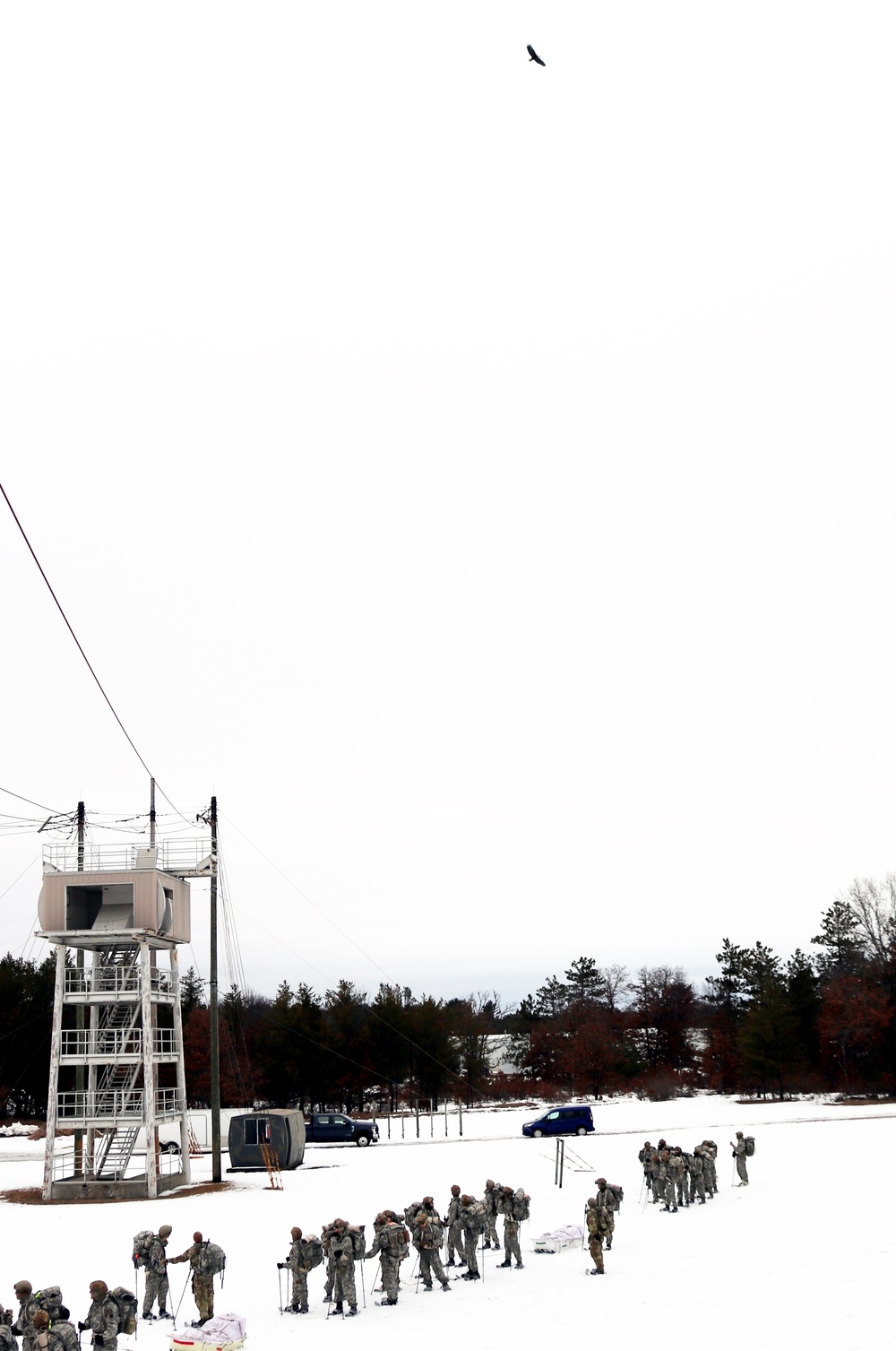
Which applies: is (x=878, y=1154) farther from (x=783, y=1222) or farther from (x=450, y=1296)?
(x=450, y=1296)

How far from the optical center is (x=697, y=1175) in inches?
1109

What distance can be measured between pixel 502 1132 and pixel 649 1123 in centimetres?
738

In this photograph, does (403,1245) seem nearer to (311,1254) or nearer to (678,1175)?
(311,1254)

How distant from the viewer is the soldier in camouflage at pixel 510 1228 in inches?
855

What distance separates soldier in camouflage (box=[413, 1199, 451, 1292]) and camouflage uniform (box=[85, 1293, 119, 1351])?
598 cm

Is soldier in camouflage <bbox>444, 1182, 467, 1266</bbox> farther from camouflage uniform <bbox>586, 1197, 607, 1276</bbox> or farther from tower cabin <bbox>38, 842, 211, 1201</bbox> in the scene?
tower cabin <bbox>38, 842, 211, 1201</bbox>

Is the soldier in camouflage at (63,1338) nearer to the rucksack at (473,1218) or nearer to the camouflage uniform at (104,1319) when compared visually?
the camouflage uniform at (104,1319)

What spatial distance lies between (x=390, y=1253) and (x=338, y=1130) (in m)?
35.2

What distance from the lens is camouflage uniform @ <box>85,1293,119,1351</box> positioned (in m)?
15.2

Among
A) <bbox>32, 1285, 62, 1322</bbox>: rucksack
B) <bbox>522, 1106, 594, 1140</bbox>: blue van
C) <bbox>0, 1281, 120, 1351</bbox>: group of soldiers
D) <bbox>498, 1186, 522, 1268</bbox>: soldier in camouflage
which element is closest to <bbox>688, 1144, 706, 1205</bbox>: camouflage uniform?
<bbox>498, 1186, 522, 1268</bbox>: soldier in camouflage

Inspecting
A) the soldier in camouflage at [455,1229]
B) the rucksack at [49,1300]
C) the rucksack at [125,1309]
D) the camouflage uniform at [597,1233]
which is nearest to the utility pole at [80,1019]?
the soldier in camouflage at [455,1229]

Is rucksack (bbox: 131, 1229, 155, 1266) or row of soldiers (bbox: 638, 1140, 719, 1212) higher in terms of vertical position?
rucksack (bbox: 131, 1229, 155, 1266)

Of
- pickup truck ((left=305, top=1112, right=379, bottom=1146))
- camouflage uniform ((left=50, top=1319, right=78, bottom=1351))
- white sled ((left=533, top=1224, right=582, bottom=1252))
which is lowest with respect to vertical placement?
pickup truck ((left=305, top=1112, right=379, bottom=1146))

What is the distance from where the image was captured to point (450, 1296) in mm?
19984
